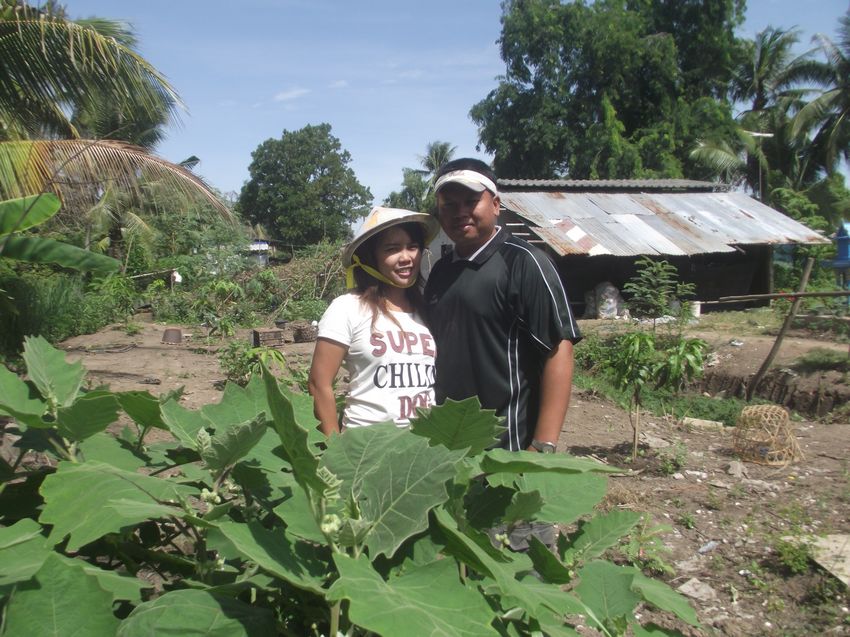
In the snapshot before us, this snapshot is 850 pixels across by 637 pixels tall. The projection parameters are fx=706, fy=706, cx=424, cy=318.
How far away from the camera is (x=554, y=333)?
2205mm

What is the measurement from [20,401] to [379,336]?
1364mm

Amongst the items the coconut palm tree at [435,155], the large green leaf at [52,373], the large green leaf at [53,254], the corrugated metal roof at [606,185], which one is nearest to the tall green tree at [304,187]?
the coconut palm tree at [435,155]

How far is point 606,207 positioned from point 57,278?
12.0 meters

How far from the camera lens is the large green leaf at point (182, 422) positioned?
86 cm

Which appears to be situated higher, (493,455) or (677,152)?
(677,152)

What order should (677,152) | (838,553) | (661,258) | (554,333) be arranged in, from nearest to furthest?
(554,333), (838,553), (661,258), (677,152)

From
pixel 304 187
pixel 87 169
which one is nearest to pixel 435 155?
pixel 304 187

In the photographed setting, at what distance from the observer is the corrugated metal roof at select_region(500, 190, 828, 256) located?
14.6 metres

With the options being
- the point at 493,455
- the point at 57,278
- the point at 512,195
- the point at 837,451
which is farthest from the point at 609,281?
the point at 493,455

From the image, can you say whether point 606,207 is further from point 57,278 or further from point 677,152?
point 57,278

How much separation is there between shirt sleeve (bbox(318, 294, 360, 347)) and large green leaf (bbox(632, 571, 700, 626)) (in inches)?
56.2

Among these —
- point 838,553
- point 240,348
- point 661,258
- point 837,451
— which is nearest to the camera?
point 838,553

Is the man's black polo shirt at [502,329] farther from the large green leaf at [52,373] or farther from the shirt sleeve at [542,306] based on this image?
the large green leaf at [52,373]

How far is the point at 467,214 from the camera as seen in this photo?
2.27 m
